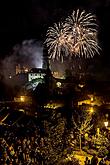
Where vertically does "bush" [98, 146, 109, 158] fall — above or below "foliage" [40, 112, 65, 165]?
below

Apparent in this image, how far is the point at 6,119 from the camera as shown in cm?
2067

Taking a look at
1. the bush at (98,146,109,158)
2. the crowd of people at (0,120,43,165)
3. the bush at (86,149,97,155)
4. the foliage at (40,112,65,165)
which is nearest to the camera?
the crowd of people at (0,120,43,165)

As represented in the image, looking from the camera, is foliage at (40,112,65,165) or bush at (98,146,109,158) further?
bush at (98,146,109,158)

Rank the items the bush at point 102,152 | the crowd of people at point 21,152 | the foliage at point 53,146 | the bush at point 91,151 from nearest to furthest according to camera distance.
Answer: the crowd of people at point 21,152 → the foliage at point 53,146 → the bush at point 102,152 → the bush at point 91,151

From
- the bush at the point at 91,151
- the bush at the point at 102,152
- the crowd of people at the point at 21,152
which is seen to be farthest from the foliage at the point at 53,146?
the bush at the point at 91,151

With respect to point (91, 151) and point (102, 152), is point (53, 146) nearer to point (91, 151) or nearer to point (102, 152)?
point (102, 152)

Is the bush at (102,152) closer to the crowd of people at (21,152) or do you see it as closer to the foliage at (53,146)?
the foliage at (53,146)

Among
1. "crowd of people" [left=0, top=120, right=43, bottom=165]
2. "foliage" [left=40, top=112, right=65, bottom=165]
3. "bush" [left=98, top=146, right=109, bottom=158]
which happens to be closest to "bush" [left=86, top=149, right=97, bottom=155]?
"bush" [left=98, top=146, right=109, bottom=158]

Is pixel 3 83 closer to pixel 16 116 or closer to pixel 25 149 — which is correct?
pixel 16 116

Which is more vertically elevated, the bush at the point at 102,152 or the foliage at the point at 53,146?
the foliage at the point at 53,146

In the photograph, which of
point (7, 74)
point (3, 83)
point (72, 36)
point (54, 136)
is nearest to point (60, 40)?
point (72, 36)

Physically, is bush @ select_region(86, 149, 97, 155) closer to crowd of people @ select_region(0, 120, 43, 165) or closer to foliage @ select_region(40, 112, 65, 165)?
foliage @ select_region(40, 112, 65, 165)

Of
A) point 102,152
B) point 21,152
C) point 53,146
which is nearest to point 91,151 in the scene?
point 102,152

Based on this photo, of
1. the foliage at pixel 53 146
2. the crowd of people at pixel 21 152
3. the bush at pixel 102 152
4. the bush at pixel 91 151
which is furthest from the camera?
the bush at pixel 91 151
